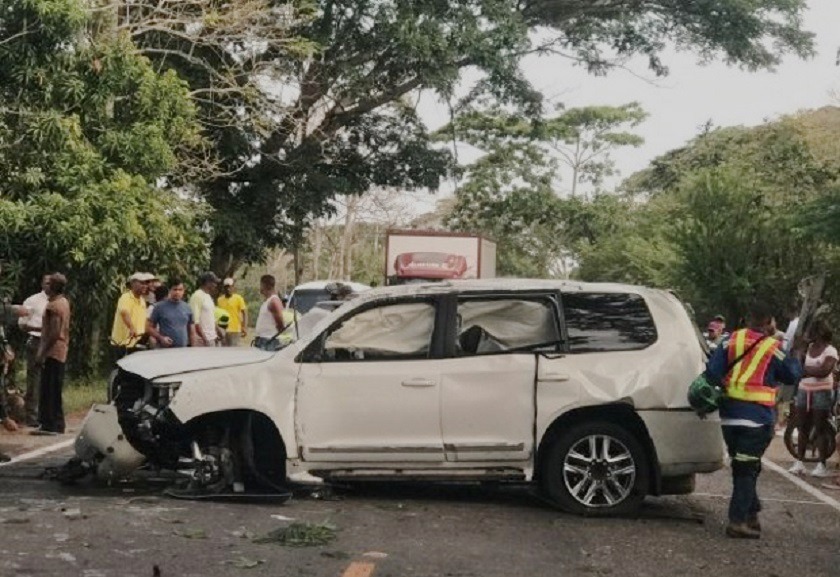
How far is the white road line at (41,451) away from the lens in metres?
10.3

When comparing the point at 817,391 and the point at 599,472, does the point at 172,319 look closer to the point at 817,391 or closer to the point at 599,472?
the point at 599,472

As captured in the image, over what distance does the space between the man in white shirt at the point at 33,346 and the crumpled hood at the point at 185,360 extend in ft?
14.9

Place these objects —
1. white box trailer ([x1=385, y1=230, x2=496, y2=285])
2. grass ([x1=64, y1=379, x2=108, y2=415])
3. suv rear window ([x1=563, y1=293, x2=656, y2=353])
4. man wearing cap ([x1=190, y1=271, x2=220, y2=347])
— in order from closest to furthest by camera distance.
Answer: suv rear window ([x1=563, y1=293, x2=656, y2=353])
man wearing cap ([x1=190, y1=271, x2=220, y2=347])
grass ([x1=64, y1=379, x2=108, y2=415])
white box trailer ([x1=385, y1=230, x2=496, y2=285])

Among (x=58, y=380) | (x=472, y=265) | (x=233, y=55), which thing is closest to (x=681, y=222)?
(x=472, y=265)

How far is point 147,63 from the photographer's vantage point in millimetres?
18969

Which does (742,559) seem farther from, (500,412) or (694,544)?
(500,412)

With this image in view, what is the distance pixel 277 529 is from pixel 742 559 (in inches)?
113

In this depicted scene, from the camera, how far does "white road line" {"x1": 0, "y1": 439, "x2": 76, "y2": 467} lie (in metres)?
10.3

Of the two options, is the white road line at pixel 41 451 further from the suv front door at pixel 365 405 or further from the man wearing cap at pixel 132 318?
the suv front door at pixel 365 405

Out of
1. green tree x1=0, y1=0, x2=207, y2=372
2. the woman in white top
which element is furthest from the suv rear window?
green tree x1=0, y1=0, x2=207, y2=372

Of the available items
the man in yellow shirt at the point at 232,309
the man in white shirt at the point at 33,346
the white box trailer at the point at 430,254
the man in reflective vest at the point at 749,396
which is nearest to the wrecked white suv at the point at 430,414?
the man in reflective vest at the point at 749,396

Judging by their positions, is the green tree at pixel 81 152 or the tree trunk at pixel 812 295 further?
the tree trunk at pixel 812 295

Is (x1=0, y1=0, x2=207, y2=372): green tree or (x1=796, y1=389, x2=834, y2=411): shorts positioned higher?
(x1=0, y1=0, x2=207, y2=372): green tree

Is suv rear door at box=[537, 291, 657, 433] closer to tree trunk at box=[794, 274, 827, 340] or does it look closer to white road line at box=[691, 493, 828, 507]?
white road line at box=[691, 493, 828, 507]
